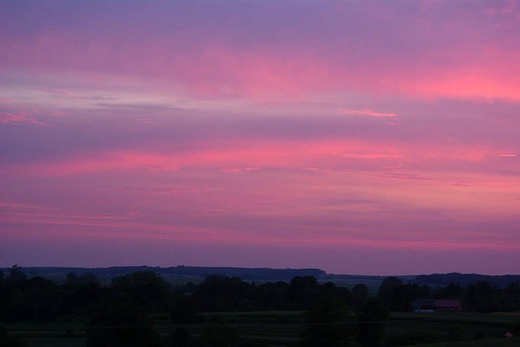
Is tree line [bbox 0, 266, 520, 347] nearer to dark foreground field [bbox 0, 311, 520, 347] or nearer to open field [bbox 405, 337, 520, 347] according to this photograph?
dark foreground field [bbox 0, 311, 520, 347]

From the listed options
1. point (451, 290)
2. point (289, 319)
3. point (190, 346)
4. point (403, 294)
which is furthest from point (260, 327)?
point (451, 290)

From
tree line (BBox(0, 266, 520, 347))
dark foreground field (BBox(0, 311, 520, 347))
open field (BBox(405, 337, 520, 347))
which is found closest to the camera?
open field (BBox(405, 337, 520, 347))

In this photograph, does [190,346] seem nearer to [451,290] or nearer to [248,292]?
[248,292]

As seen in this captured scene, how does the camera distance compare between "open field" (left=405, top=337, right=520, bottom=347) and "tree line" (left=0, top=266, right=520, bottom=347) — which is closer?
"open field" (left=405, top=337, right=520, bottom=347)

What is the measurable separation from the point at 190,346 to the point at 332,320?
3.92 meters

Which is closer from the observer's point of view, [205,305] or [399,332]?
[399,332]

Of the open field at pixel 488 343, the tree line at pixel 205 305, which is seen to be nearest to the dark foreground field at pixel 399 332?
the open field at pixel 488 343

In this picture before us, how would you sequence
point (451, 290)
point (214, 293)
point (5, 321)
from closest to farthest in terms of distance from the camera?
point (5, 321) < point (214, 293) < point (451, 290)

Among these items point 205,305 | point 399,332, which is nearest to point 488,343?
point 399,332

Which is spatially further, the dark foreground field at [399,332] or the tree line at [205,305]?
the tree line at [205,305]


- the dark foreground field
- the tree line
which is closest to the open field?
the dark foreground field

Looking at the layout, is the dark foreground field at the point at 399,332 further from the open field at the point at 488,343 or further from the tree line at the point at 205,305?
the tree line at the point at 205,305

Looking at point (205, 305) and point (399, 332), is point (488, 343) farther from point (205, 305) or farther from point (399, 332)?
point (205, 305)

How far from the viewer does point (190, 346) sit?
18312 millimetres
